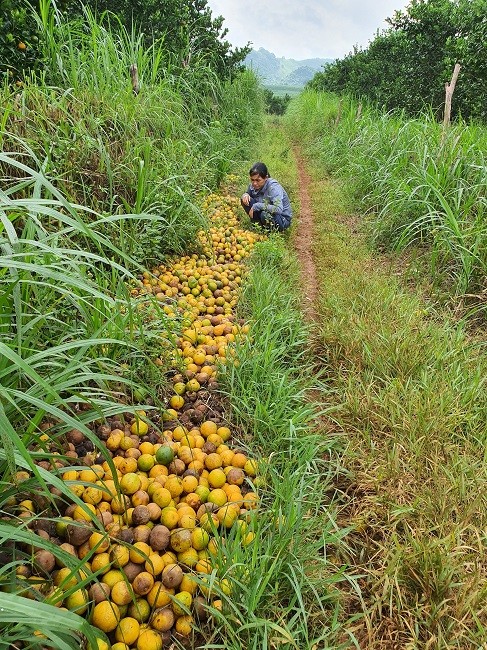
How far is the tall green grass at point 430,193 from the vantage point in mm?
3645

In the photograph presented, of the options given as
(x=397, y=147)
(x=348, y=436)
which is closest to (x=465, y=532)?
(x=348, y=436)

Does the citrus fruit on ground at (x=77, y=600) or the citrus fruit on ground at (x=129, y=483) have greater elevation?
the citrus fruit on ground at (x=129, y=483)

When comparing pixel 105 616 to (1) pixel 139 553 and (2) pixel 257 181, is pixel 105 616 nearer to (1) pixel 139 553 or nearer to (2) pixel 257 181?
(1) pixel 139 553

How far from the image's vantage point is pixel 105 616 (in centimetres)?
130

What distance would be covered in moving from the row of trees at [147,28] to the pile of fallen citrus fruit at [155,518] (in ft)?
11.0

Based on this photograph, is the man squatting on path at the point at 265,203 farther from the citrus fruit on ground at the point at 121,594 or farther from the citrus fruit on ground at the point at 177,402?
the citrus fruit on ground at the point at 121,594

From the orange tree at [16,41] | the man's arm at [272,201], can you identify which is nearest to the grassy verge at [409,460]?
the man's arm at [272,201]

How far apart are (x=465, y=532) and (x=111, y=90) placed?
4.29 m

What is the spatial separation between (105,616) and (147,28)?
815 centimetres

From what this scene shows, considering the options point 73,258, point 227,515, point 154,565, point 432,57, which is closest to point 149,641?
point 154,565

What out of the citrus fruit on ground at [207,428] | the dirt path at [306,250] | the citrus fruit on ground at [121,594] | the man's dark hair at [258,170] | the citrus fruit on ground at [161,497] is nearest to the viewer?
the citrus fruit on ground at [121,594]

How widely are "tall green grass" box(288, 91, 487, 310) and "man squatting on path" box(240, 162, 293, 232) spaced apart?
1055 millimetres

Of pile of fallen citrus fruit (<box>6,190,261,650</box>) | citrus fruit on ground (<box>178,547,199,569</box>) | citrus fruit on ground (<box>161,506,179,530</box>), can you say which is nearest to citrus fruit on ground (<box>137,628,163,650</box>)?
pile of fallen citrus fruit (<box>6,190,261,650</box>)

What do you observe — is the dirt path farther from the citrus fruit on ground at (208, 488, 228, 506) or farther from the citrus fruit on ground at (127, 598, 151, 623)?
the citrus fruit on ground at (127, 598, 151, 623)
